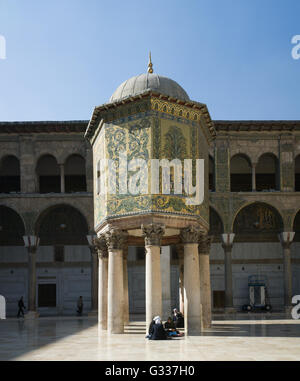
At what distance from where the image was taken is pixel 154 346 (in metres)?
12.8

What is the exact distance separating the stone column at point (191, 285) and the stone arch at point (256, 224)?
13921 mm

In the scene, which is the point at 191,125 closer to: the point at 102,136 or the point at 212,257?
the point at 102,136

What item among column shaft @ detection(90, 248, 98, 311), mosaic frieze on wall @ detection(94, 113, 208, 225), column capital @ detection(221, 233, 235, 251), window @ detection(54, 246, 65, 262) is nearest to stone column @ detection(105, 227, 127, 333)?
mosaic frieze on wall @ detection(94, 113, 208, 225)

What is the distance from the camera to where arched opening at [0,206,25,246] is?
2912cm

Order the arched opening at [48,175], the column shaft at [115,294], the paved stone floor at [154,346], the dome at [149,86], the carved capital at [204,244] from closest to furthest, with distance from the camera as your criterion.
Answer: the paved stone floor at [154,346] < the column shaft at [115,294] < the dome at [149,86] < the carved capital at [204,244] < the arched opening at [48,175]

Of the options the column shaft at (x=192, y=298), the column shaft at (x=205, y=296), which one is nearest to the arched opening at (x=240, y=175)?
the column shaft at (x=205, y=296)

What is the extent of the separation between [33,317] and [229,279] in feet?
32.1

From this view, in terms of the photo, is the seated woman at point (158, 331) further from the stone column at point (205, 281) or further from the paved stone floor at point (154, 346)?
the stone column at point (205, 281)

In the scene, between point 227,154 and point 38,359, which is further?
point 227,154

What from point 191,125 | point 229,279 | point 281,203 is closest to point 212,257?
point 229,279

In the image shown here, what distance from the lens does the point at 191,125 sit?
1656 centimetres

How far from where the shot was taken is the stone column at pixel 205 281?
58.3 feet

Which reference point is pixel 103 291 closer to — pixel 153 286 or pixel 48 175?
pixel 153 286

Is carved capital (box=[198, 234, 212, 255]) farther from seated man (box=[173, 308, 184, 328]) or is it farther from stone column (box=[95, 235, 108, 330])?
stone column (box=[95, 235, 108, 330])
